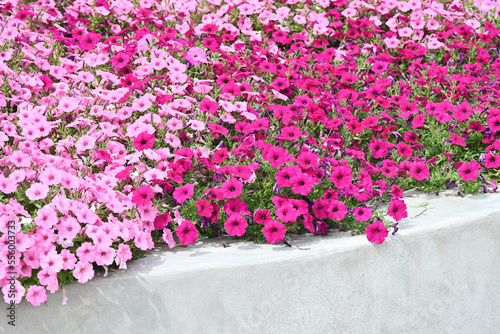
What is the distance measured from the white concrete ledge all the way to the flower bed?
0.11 meters

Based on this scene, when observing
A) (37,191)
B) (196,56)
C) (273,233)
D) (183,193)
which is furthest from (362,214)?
(196,56)

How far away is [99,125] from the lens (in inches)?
149

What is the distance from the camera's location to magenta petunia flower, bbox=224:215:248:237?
307 centimetres

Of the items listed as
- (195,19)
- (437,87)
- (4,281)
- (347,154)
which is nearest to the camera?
(4,281)

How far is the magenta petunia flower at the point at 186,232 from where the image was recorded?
9.93 feet

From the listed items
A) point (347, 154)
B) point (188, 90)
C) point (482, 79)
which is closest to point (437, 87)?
point (482, 79)

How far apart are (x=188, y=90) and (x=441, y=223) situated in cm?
193

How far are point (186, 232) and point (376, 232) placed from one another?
0.96 meters

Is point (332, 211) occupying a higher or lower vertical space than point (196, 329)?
higher

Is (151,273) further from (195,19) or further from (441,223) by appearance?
(195,19)

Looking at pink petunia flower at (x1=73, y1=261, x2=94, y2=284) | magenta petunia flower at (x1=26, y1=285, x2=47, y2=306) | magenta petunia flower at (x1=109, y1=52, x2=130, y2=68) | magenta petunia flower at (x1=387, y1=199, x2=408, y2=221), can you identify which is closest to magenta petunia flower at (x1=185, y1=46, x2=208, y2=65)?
magenta petunia flower at (x1=109, y1=52, x2=130, y2=68)

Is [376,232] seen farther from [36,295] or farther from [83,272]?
[36,295]

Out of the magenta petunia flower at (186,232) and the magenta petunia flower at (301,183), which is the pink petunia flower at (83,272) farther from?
the magenta petunia flower at (301,183)

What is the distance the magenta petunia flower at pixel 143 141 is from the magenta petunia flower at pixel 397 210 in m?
1.37
